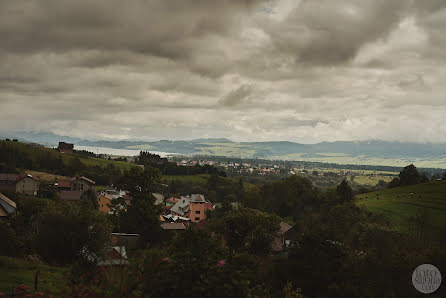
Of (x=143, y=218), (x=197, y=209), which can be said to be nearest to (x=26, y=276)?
(x=143, y=218)

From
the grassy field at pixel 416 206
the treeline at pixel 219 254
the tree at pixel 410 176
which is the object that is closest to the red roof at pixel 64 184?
the treeline at pixel 219 254

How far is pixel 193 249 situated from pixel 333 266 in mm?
14552

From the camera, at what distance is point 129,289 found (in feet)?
28.1

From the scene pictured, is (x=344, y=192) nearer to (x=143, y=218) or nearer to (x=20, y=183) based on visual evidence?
(x=143, y=218)

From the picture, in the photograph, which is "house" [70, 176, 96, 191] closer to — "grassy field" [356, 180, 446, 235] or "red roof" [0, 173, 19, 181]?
"red roof" [0, 173, 19, 181]

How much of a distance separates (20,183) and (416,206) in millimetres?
99509

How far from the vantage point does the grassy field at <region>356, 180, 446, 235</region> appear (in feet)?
186

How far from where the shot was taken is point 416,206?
2699 inches

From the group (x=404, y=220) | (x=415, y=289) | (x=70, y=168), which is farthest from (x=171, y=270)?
(x=70, y=168)

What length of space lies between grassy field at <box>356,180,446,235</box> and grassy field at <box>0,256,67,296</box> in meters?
51.6

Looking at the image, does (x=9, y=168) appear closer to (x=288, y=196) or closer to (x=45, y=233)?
(x=288, y=196)

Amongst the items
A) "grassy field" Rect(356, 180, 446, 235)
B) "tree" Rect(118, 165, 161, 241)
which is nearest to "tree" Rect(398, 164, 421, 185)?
"grassy field" Rect(356, 180, 446, 235)

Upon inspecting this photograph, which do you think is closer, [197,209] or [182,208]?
[197,209]

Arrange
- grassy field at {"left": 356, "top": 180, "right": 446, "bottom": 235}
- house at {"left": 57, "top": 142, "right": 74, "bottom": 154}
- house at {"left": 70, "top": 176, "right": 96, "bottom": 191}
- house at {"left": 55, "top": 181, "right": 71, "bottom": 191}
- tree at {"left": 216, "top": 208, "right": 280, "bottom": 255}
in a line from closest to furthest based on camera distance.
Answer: tree at {"left": 216, "top": 208, "right": 280, "bottom": 255} → grassy field at {"left": 356, "top": 180, "right": 446, "bottom": 235} → house at {"left": 70, "top": 176, "right": 96, "bottom": 191} → house at {"left": 55, "top": 181, "right": 71, "bottom": 191} → house at {"left": 57, "top": 142, "right": 74, "bottom": 154}
